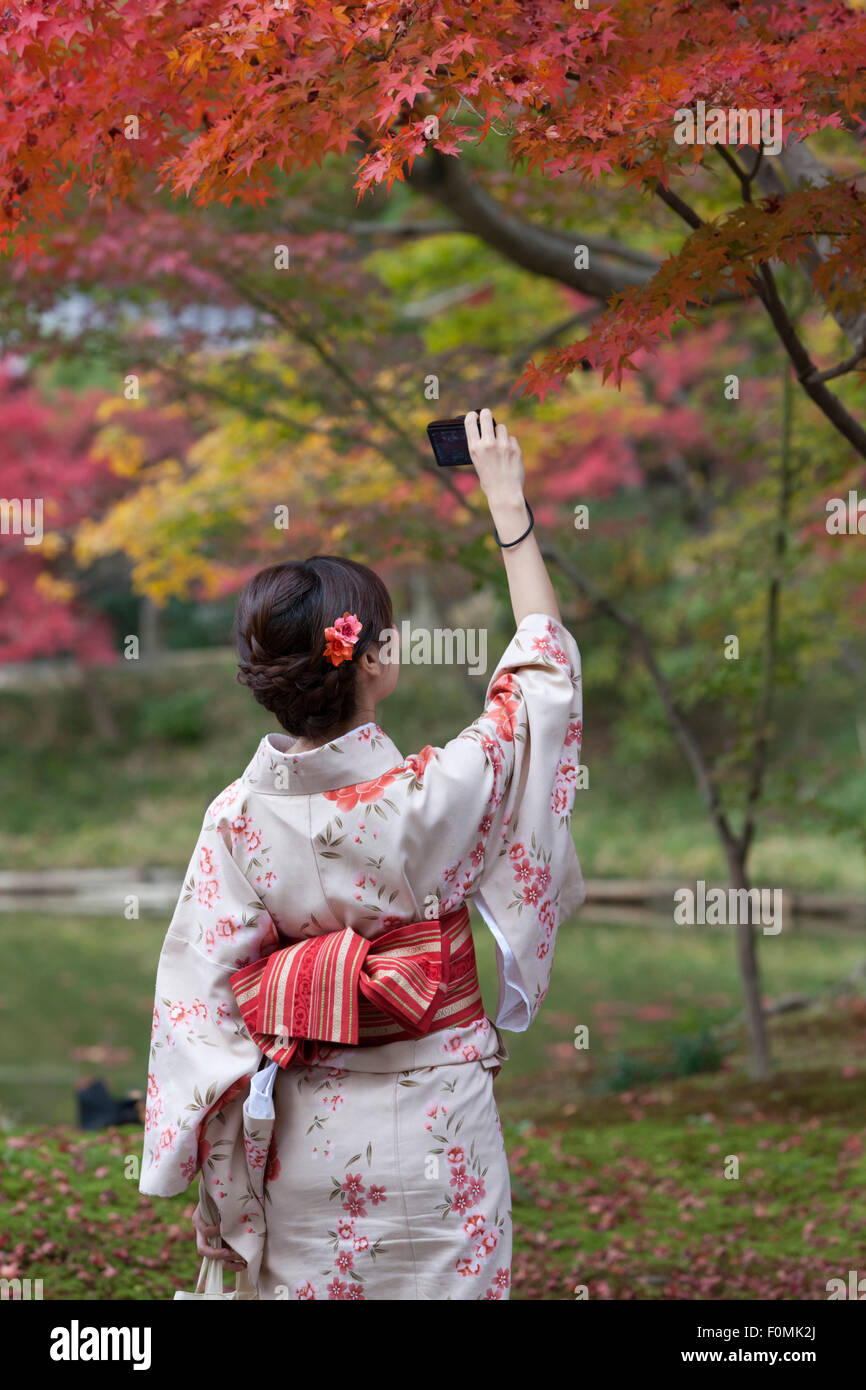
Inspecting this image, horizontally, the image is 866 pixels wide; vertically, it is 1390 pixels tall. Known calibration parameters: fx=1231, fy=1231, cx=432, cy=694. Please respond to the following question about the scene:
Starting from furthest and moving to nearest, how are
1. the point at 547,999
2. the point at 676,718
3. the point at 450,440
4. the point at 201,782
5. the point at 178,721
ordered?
the point at 178,721 → the point at 201,782 → the point at 547,999 → the point at 676,718 → the point at 450,440

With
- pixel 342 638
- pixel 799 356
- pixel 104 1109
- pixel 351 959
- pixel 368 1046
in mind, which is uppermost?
pixel 799 356

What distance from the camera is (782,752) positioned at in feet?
43.7

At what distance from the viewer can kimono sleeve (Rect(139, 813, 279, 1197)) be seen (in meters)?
1.88

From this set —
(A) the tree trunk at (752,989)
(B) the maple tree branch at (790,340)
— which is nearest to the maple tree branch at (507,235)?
(B) the maple tree branch at (790,340)

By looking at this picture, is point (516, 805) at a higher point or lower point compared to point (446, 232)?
lower

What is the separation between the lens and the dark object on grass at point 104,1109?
4.26 metres

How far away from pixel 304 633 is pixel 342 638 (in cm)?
7

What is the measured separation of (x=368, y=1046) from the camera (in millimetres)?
1868

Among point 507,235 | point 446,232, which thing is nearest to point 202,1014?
point 507,235

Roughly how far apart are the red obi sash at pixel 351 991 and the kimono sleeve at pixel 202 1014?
3cm

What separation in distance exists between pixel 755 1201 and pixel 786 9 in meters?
3.29

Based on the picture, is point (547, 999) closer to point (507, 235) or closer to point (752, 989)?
point (752, 989)

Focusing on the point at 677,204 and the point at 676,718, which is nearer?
the point at 677,204

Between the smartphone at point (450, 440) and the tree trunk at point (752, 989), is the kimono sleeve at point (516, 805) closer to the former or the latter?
the smartphone at point (450, 440)
